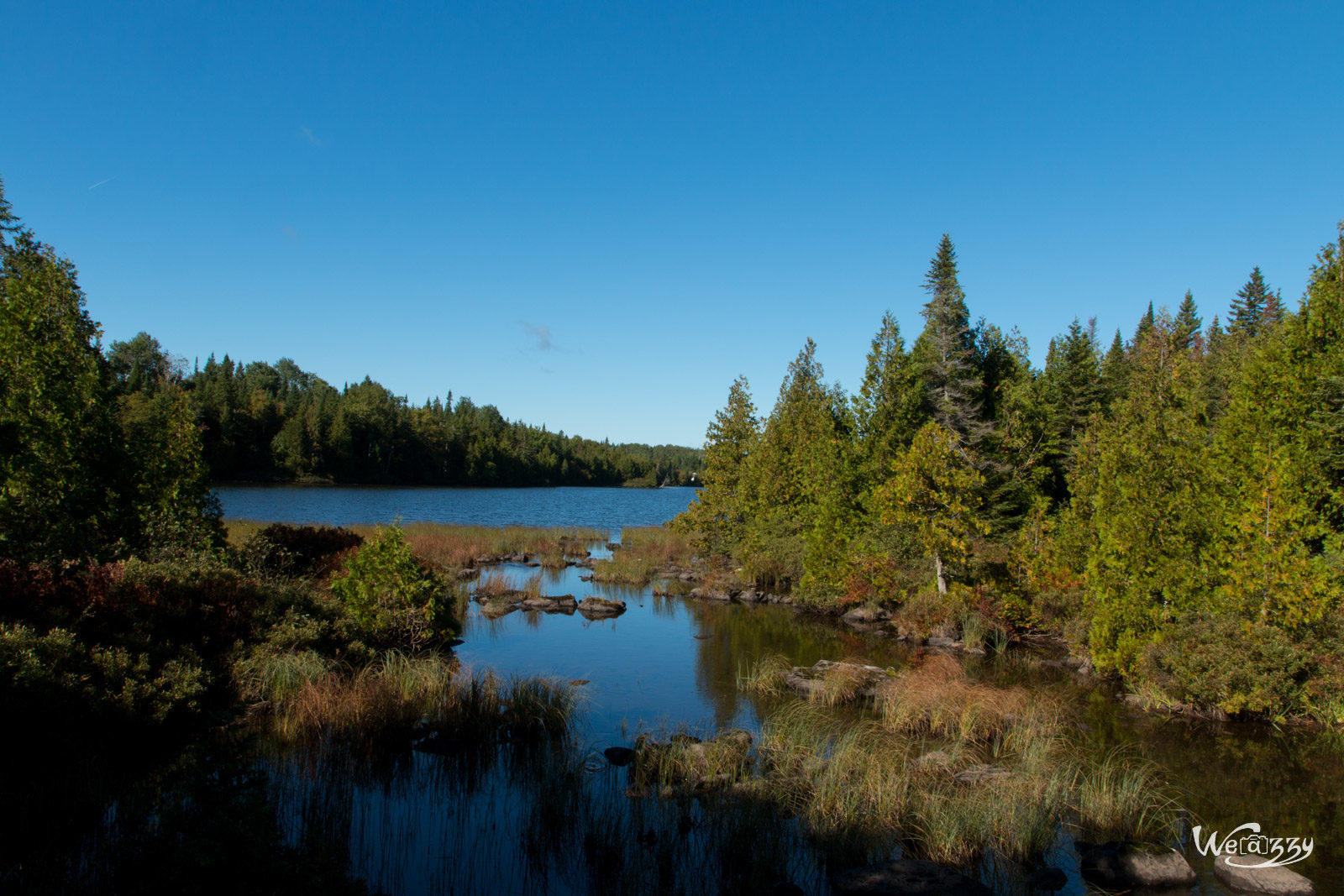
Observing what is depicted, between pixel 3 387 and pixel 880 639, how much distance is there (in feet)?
72.2

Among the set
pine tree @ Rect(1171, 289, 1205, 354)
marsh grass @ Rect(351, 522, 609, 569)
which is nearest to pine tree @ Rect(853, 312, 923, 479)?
marsh grass @ Rect(351, 522, 609, 569)

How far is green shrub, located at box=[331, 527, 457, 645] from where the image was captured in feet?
48.8

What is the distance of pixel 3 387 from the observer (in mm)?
13195

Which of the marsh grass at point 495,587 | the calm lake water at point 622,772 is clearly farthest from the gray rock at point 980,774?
the marsh grass at point 495,587

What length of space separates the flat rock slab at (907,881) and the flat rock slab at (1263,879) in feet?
10.1

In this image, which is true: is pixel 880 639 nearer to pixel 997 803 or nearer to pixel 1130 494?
pixel 1130 494

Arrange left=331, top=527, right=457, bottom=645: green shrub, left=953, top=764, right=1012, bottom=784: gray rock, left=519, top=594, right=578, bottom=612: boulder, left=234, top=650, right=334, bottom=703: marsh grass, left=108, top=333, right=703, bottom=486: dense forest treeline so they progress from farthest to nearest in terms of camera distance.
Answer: left=108, top=333, right=703, bottom=486: dense forest treeline → left=519, top=594, right=578, bottom=612: boulder → left=331, top=527, right=457, bottom=645: green shrub → left=234, top=650, right=334, bottom=703: marsh grass → left=953, top=764, right=1012, bottom=784: gray rock

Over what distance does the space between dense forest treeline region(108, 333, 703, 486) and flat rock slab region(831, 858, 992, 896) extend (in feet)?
210

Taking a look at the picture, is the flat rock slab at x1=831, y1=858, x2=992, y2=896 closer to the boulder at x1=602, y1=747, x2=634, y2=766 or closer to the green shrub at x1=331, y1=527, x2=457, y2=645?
the boulder at x1=602, y1=747, x2=634, y2=766

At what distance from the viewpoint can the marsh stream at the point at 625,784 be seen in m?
7.46

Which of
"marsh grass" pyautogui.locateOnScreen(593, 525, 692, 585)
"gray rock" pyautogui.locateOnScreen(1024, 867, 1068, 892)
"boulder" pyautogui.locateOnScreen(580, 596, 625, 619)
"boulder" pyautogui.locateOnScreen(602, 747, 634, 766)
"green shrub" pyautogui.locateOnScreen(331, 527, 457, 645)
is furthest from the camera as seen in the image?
"marsh grass" pyautogui.locateOnScreen(593, 525, 692, 585)

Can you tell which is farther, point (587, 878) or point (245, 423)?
point (245, 423)

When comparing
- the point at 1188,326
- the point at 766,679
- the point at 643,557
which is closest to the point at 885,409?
the point at 643,557

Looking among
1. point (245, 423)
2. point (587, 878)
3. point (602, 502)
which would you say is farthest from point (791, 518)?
point (245, 423)
